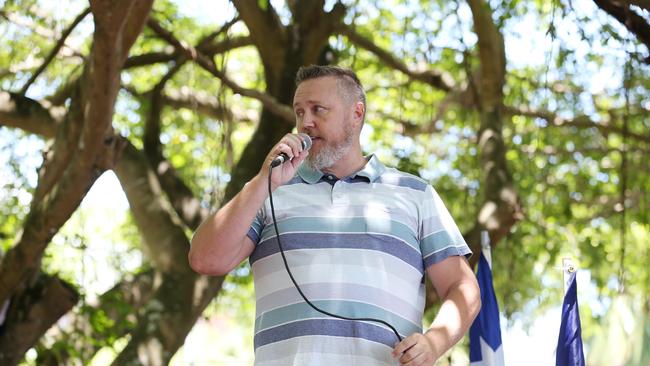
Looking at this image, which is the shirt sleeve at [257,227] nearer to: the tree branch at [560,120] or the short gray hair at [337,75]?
the short gray hair at [337,75]

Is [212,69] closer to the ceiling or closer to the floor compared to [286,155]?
closer to the ceiling

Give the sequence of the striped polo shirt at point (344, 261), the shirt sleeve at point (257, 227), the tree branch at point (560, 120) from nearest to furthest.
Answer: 1. the striped polo shirt at point (344, 261)
2. the shirt sleeve at point (257, 227)
3. the tree branch at point (560, 120)

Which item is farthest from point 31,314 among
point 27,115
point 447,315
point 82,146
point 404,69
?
point 447,315

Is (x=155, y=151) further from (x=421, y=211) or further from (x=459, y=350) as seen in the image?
(x=421, y=211)

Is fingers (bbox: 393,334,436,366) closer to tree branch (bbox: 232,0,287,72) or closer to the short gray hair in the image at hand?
the short gray hair

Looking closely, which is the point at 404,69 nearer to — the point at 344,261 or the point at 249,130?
the point at 249,130

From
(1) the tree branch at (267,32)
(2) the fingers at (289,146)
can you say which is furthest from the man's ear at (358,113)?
(1) the tree branch at (267,32)

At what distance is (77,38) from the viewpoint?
8.31 m

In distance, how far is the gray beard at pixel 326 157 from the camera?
9.80ft

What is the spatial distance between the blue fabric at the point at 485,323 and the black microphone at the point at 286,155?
1674 millimetres

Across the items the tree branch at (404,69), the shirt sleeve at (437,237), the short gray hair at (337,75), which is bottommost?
the shirt sleeve at (437,237)

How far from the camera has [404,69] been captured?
23.6 ft

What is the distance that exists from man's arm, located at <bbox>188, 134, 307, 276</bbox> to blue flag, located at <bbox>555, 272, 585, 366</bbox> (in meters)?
1.22

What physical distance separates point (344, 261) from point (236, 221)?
0.29 meters
